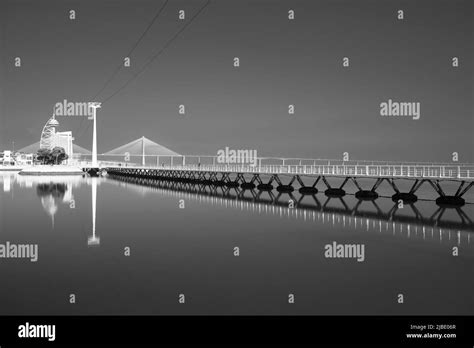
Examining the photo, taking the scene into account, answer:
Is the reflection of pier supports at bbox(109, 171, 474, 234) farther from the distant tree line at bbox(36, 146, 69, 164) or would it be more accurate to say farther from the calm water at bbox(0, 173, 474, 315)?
the distant tree line at bbox(36, 146, 69, 164)

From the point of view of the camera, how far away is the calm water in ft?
28.2

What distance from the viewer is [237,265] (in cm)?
1187

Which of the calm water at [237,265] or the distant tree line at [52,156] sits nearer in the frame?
the calm water at [237,265]

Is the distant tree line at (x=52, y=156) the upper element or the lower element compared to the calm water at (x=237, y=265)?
upper

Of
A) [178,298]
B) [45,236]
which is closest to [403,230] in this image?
[178,298]

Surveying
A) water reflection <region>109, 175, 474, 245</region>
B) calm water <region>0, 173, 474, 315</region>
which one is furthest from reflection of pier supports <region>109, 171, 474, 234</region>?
calm water <region>0, 173, 474, 315</region>

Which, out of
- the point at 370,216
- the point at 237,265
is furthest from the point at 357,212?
the point at 237,265

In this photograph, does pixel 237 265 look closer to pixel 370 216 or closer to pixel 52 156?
pixel 370 216

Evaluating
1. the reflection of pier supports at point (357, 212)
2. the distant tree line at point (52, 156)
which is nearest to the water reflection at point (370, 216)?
the reflection of pier supports at point (357, 212)

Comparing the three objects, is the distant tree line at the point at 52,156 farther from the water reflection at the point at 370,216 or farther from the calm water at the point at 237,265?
the calm water at the point at 237,265

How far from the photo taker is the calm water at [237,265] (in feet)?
28.2

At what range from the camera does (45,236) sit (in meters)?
16.2

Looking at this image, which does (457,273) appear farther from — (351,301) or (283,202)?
(283,202)
